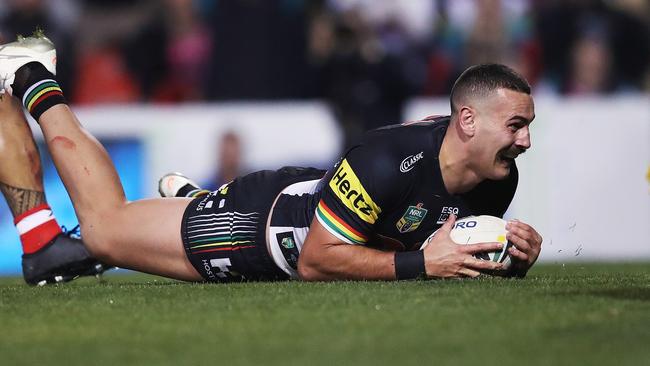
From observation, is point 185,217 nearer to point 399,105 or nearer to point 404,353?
point 404,353

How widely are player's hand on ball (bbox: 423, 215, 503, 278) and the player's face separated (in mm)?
446

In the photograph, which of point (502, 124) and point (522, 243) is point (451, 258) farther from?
point (502, 124)

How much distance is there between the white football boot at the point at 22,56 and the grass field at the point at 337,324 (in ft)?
4.74

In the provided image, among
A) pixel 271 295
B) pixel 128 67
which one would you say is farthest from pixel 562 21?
pixel 271 295

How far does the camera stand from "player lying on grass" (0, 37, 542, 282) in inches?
243

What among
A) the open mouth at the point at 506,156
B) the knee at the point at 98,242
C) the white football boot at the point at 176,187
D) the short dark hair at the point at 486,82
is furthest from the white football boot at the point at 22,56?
the open mouth at the point at 506,156

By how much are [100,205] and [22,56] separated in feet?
3.30

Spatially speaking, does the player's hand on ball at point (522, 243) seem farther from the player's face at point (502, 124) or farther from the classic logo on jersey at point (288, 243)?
the classic logo on jersey at point (288, 243)

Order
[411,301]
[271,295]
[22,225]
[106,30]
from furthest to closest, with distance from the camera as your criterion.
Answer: [106,30], [22,225], [271,295], [411,301]

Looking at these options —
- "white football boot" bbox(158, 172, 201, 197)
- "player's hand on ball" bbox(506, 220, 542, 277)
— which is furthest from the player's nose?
"white football boot" bbox(158, 172, 201, 197)

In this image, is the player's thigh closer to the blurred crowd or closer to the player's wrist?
the player's wrist

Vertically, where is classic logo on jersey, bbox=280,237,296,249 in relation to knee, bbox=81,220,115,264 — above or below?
above

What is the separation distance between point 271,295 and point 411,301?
756 millimetres

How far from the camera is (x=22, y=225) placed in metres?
7.20
